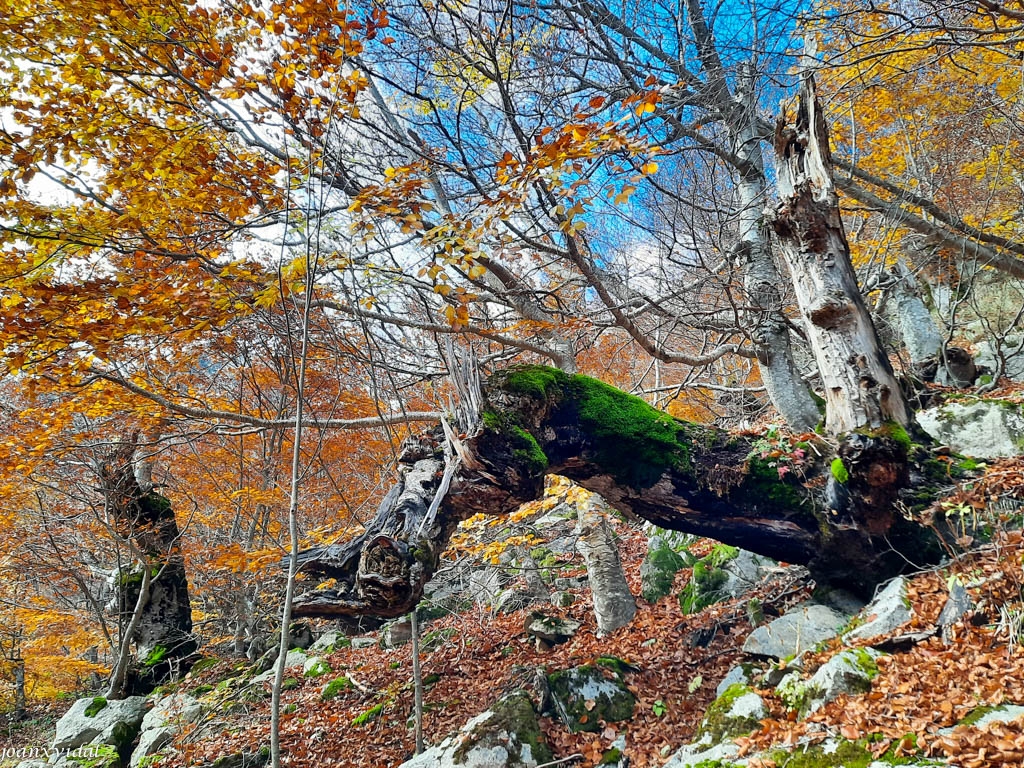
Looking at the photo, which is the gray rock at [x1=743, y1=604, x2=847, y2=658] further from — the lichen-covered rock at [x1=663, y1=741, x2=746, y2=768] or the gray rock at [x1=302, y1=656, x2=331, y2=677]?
the gray rock at [x1=302, y1=656, x2=331, y2=677]

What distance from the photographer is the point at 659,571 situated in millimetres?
6980

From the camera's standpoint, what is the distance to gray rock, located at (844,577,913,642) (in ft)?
10.4

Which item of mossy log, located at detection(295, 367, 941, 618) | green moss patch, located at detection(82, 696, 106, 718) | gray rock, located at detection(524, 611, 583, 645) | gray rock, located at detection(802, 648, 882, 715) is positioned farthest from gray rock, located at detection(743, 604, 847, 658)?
green moss patch, located at detection(82, 696, 106, 718)

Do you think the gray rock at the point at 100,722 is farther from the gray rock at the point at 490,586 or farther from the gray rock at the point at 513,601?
the gray rock at the point at 513,601

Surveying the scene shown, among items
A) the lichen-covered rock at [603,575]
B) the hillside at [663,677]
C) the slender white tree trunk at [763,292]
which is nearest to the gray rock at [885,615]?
the hillside at [663,677]

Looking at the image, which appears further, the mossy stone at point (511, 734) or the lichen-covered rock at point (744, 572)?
the lichen-covered rock at point (744, 572)

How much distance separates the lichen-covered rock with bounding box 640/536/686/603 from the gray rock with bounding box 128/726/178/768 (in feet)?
21.7

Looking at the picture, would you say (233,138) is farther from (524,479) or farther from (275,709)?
(275,709)

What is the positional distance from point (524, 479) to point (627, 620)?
11.5 ft

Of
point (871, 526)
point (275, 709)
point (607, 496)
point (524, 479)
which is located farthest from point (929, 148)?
point (275, 709)

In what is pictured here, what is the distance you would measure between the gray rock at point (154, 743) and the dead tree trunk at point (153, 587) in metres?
1.07

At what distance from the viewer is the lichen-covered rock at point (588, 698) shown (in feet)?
14.4

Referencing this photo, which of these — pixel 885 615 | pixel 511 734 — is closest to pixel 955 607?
pixel 885 615

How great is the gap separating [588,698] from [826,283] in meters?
4.13
